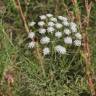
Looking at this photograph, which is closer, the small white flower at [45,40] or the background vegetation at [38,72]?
the background vegetation at [38,72]

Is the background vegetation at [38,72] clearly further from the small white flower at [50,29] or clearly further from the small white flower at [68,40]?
the small white flower at [50,29]

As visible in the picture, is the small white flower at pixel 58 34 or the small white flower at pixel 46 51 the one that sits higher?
the small white flower at pixel 58 34

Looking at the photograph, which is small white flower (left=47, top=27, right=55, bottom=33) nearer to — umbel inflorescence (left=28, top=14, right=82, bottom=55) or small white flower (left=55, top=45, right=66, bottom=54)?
umbel inflorescence (left=28, top=14, right=82, bottom=55)

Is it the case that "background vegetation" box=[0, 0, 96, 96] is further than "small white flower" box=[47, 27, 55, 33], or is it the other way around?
"small white flower" box=[47, 27, 55, 33]

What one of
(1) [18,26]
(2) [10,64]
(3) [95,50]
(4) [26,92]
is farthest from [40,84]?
(1) [18,26]

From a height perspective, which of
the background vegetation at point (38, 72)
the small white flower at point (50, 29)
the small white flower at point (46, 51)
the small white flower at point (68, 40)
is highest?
the small white flower at point (50, 29)

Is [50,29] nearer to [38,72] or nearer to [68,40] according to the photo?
[68,40]

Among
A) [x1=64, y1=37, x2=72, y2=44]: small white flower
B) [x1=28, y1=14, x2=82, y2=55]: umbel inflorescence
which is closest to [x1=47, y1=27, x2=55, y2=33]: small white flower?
[x1=28, y1=14, x2=82, y2=55]: umbel inflorescence

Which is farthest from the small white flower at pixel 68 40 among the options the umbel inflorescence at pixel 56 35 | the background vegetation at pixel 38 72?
the background vegetation at pixel 38 72

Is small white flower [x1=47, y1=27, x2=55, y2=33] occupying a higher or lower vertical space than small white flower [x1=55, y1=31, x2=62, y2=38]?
higher
